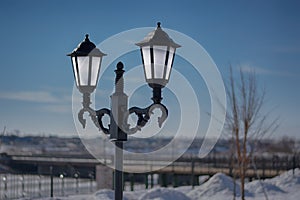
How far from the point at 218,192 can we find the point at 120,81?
34.1 feet

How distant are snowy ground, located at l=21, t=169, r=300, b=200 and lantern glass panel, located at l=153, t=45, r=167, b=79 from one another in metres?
8.02

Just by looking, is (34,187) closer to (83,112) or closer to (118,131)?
(83,112)

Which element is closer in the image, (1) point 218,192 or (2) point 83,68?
(2) point 83,68

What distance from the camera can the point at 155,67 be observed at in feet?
14.4

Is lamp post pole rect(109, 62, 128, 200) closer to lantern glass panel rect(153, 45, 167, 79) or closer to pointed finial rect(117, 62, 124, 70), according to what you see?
pointed finial rect(117, 62, 124, 70)

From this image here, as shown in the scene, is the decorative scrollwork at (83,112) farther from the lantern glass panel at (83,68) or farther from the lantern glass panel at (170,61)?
the lantern glass panel at (170,61)

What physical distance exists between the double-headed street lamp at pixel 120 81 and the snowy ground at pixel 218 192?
759 centimetres

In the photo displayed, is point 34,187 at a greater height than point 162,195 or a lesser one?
lesser

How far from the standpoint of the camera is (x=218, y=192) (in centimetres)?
1455

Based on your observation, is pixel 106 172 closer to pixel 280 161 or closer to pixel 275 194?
pixel 275 194

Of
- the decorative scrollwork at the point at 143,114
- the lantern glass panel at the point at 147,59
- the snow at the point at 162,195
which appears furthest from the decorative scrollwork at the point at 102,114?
the snow at the point at 162,195

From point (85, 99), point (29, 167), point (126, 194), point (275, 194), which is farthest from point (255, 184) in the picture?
point (29, 167)

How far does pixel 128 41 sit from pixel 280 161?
959 inches

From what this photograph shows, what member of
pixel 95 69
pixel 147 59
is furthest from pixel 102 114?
pixel 147 59
